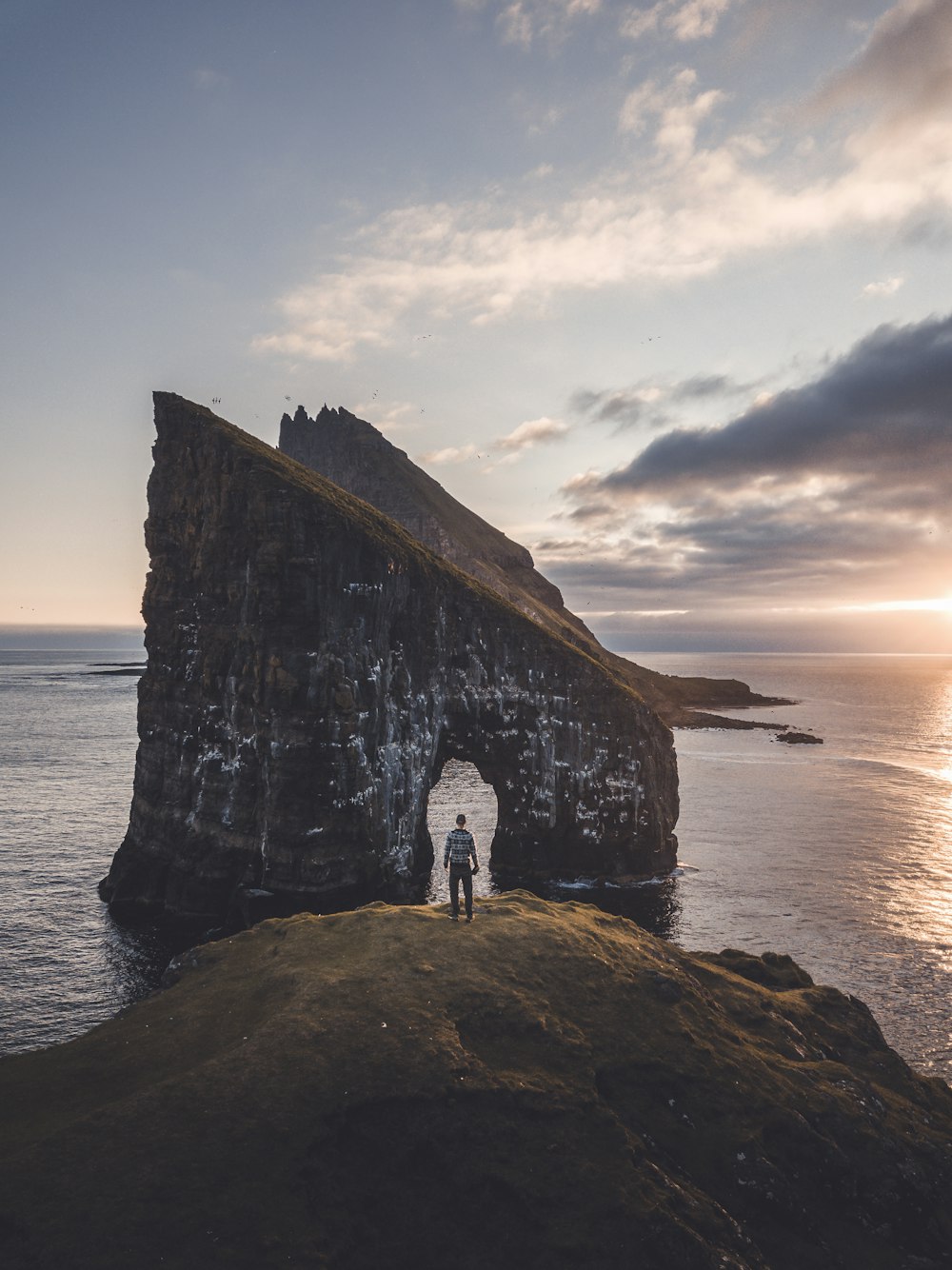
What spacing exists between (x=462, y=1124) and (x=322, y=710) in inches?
1040

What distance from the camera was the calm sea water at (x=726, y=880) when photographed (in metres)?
30.9

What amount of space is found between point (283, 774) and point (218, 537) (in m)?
14.6

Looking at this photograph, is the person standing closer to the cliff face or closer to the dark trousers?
the dark trousers

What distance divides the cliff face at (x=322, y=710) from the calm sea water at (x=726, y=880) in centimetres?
450

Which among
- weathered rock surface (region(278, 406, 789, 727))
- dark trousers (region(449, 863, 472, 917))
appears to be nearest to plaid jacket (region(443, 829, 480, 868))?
dark trousers (region(449, 863, 472, 917))

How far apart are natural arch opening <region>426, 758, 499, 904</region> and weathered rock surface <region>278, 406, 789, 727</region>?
33962 millimetres

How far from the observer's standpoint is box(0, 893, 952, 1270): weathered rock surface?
1172 cm

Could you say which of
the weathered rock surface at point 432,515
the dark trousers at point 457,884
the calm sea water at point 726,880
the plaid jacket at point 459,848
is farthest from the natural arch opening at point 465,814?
the weathered rock surface at point 432,515

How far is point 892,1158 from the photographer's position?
16.3m

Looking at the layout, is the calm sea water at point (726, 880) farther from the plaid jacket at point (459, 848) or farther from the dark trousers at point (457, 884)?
the plaid jacket at point (459, 848)

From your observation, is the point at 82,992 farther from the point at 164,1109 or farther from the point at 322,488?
the point at 322,488

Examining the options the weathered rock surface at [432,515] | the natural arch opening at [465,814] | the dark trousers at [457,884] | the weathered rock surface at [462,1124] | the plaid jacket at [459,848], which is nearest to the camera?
the weathered rock surface at [462,1124]

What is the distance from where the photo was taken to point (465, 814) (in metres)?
53.5

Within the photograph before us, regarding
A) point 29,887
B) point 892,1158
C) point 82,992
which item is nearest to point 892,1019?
point 892,1158
